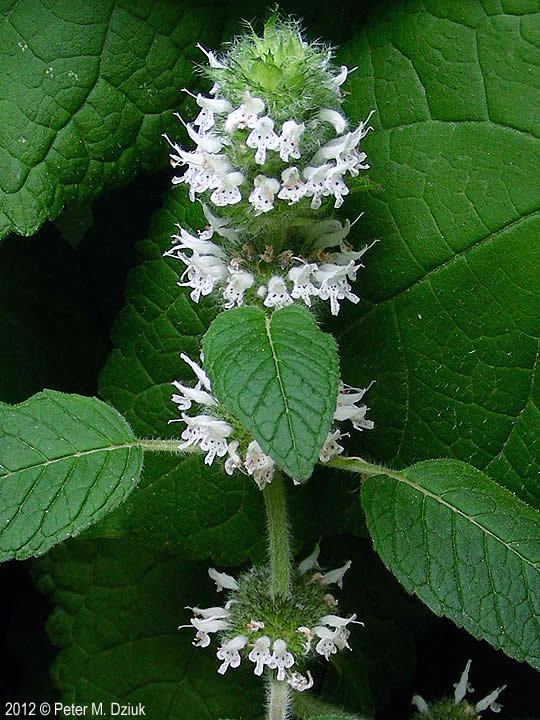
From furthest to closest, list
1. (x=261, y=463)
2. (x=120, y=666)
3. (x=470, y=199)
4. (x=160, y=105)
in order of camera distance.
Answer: (x=120, y=666) < (x=160, y=105) < (x=470, y=199) < (x=261, y=463)

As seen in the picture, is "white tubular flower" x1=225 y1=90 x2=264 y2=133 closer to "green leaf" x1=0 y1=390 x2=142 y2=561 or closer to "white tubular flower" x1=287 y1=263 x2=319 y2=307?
"white tubular flower" x1=287 y1=263 x2=319 y2=307

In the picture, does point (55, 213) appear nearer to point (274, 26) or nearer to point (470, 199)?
point (274, 26)

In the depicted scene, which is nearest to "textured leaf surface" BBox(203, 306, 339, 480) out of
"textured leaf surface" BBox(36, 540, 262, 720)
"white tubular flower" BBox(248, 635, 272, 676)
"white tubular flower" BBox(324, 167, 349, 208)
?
"white tubular flower" BBox(324, 167, 349, 208)

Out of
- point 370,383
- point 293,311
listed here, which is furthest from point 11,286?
point 293,311

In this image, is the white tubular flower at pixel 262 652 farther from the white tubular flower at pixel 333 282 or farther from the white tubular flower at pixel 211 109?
the white tubular flower at pixel 211 109

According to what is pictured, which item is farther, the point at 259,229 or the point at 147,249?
the point at 147,249

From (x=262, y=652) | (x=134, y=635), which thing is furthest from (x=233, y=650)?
(x=134, y=635)
